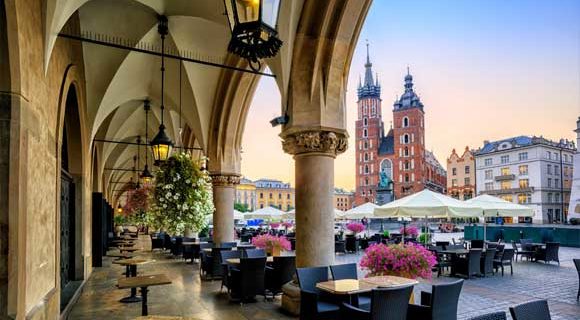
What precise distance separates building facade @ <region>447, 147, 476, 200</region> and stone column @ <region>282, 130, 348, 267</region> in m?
76.7

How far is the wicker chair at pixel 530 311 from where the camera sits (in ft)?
8.80

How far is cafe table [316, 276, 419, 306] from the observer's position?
4.54m

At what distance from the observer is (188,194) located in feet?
22.9

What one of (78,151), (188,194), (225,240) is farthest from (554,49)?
(78,151)

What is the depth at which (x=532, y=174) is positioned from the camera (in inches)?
2263

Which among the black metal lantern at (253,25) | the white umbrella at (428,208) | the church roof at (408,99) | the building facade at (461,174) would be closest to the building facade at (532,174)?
the building facade at (461,174)

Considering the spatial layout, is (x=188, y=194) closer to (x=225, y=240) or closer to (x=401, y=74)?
(x=225, y=240)

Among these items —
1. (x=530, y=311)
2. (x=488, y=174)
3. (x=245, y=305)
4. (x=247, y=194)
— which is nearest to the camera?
(x=530, y=311)

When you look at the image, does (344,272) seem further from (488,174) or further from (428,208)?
(488,174)

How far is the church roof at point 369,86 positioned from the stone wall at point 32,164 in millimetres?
93487

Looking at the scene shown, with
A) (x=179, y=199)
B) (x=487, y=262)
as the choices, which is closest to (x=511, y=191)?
(x=487, y=262)

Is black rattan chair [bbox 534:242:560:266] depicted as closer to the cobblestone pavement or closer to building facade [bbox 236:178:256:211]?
the cobblestone pavement

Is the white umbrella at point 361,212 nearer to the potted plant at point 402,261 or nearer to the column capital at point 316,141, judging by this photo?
the column capital at point 316,141

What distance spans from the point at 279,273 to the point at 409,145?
73758 millimetres
